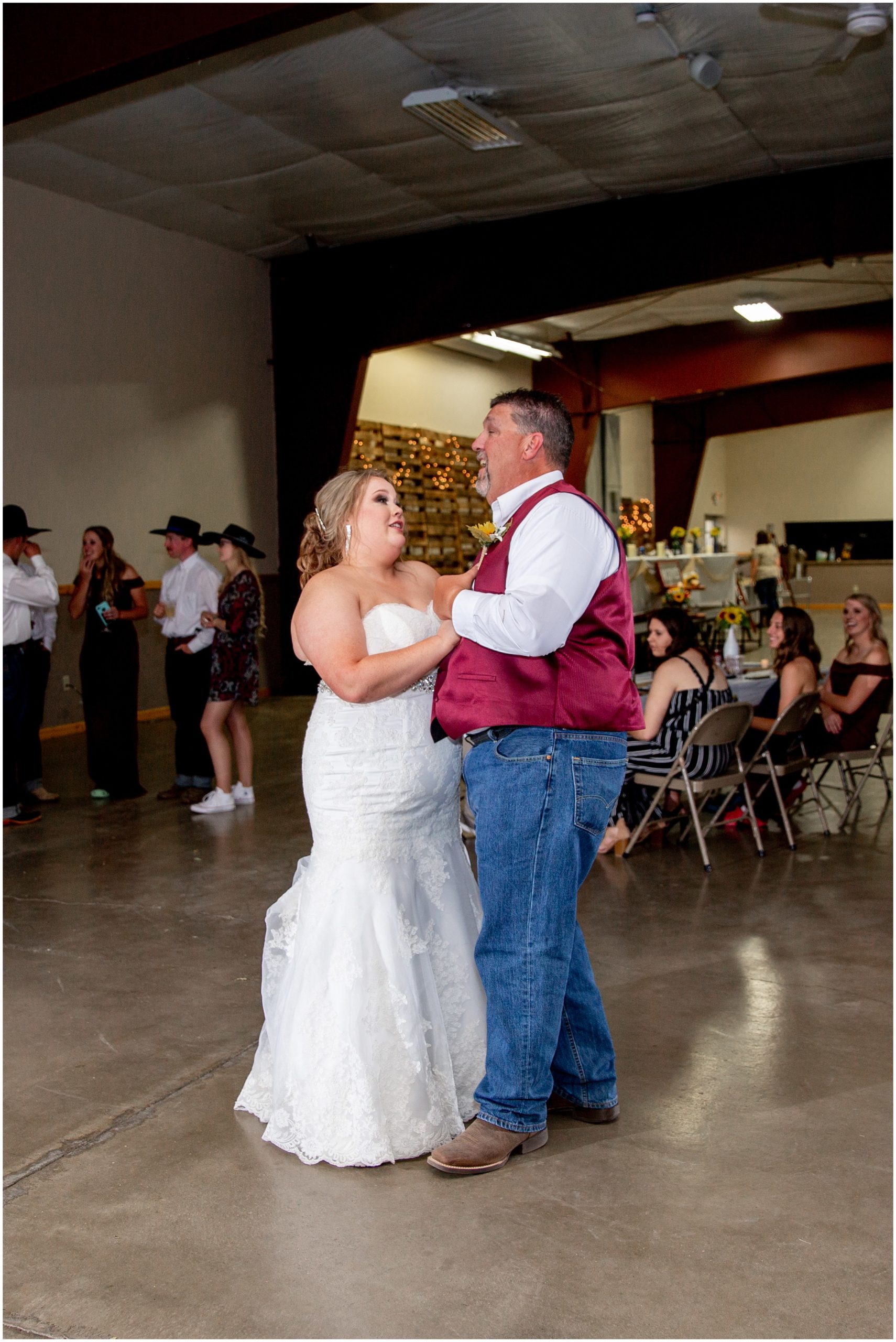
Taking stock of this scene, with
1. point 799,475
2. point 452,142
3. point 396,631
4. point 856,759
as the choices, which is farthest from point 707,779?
point 799,475

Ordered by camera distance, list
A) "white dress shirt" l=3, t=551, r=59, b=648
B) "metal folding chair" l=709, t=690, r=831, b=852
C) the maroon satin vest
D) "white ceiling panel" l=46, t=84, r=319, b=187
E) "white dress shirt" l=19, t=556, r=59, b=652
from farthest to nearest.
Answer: "white ceiling panel" l=46, t=84, r=319, b=187 < "white dress shirt" l=19, t=556, r=59, b=652 < "white dress shirt" l=3, t=551, r=59, b=648 < "metal folding chair" l=709, t=690, r=831, b=852 < the maroon satin vest

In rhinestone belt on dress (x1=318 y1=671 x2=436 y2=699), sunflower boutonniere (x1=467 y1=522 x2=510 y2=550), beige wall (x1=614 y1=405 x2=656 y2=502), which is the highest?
beige wall (x1=614 y1=405 x2=656 y2=502)

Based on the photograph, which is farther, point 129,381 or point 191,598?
point 129,381

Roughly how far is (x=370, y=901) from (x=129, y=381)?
8692 millimetres

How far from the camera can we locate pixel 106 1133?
3008mm

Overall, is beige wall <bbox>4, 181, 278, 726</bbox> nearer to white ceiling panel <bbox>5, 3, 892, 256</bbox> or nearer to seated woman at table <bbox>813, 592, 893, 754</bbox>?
white ceiling panel <bbox>5, 3, 892, 256</bbox>

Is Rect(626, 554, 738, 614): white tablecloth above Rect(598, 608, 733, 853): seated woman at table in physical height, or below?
above

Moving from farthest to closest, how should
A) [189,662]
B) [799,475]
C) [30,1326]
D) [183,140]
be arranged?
[799,475] < [183,140] < [189,662] < [30,1326]

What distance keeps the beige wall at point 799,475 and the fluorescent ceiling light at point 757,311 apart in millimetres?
10405

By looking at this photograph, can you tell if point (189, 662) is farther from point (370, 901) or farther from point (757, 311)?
point (757, 311)

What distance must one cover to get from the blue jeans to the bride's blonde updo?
2.33 feet

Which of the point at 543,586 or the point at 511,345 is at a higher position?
the point at 511,345

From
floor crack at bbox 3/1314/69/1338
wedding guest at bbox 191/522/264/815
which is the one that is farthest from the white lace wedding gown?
wedding guest at bbox 191/522/264/815

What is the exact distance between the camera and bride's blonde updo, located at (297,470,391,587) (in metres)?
3.04
